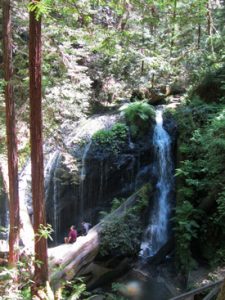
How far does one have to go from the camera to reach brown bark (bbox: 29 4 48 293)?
20.7 feet

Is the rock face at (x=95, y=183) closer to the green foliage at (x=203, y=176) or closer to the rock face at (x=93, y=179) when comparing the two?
the rock face at (x=93, y=179)

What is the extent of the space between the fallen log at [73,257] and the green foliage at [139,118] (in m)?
5.11

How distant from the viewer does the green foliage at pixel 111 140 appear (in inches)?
584

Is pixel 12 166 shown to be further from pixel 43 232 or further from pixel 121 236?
pixel 121 236

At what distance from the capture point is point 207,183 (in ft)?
36.9

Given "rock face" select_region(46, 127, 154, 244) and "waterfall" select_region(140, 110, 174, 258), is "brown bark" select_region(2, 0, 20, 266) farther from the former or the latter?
"rock face" select_region(46, 127, 154, 244)

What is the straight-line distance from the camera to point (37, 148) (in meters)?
6.58

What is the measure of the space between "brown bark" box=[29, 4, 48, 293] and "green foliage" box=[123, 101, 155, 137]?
867 centimetres

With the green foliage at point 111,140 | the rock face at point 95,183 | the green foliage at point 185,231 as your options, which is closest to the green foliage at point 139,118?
the green foliage at point 111,140

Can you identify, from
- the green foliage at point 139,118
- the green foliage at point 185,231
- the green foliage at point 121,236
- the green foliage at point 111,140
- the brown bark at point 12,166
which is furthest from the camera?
the green foliage at point 139,118

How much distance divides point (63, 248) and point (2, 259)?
70.7 inches

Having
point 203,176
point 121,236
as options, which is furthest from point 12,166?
point 203,176

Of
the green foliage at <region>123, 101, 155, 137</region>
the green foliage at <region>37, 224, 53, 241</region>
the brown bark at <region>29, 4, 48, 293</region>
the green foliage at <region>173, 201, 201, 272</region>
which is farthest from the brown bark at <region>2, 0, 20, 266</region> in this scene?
the green foliage at <region>123, 101, 155, 137</region>

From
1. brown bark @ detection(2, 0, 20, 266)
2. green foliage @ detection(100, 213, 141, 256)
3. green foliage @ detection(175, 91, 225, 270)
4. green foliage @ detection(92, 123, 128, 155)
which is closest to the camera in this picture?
brown bark @ detection(2, 0, 20, 266)
